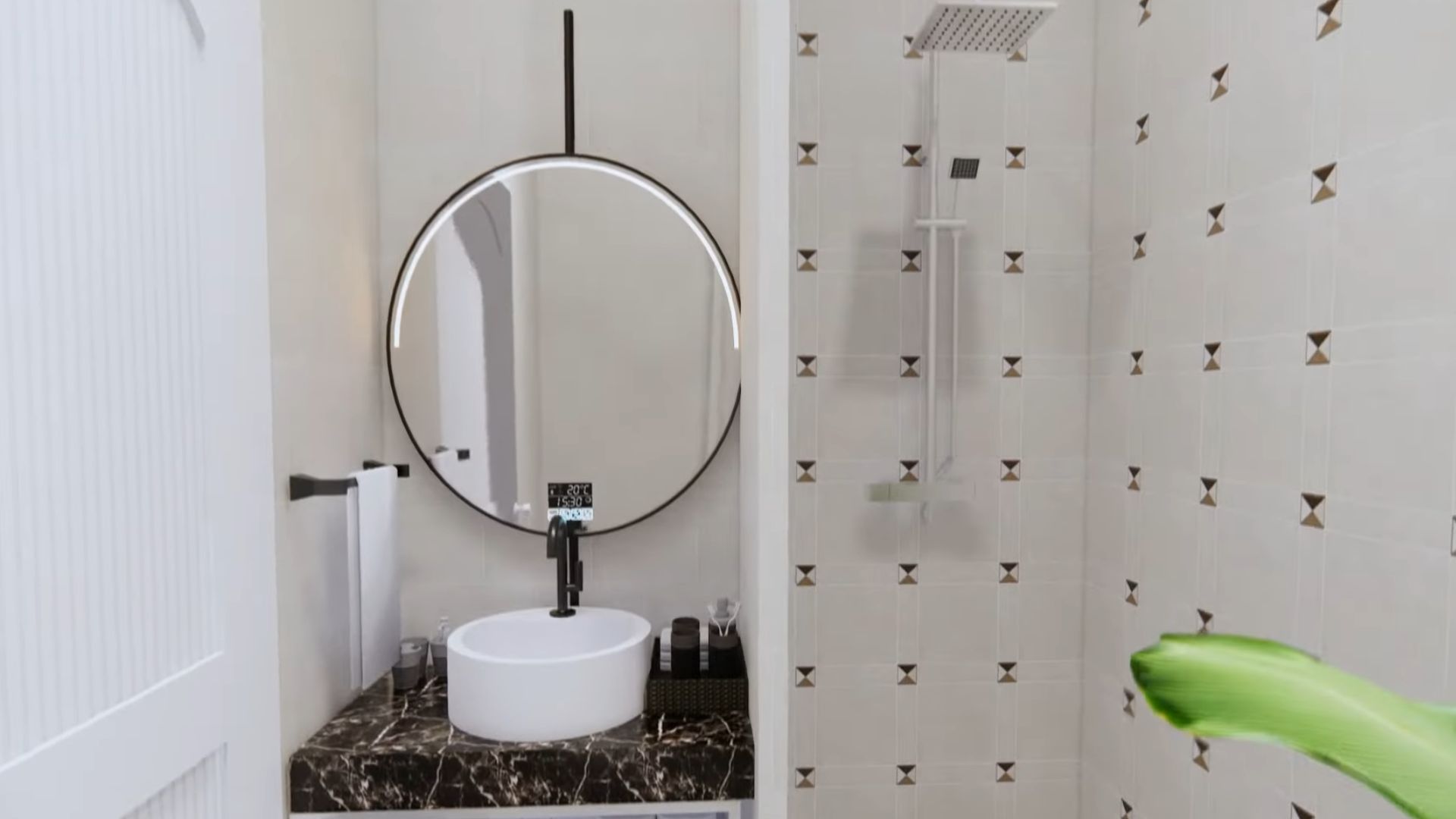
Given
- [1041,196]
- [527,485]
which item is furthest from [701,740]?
[1041,196]

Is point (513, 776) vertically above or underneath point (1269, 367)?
underneath

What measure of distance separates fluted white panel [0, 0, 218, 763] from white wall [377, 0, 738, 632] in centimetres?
55

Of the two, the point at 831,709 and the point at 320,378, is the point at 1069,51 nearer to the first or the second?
the point at 831,709

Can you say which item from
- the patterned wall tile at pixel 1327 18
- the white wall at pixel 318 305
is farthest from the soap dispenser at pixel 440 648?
the patterned wall tile at pixel 1327 18

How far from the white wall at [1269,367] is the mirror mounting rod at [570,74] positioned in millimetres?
1005

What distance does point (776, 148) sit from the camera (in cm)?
92

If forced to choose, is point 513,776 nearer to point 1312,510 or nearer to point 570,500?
point 570,500

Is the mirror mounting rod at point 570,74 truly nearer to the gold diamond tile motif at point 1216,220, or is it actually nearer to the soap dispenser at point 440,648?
the soap dispenser at point 440,648

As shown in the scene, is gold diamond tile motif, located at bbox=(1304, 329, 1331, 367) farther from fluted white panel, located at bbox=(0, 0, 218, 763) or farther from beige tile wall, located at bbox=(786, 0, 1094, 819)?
fluted white panel, located at bbox=(0, 0, 218, 763)

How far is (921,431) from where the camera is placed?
4.83 ft

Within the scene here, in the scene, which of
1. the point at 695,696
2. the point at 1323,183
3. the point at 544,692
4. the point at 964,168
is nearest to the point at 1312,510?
the point at 1323,183

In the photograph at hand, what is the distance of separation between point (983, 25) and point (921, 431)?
704mm

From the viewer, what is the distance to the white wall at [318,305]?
3.56ft

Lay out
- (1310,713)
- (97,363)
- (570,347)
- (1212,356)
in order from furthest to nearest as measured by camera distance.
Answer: (570,347)
(1212,356)
(97,363)
(1310,713)
